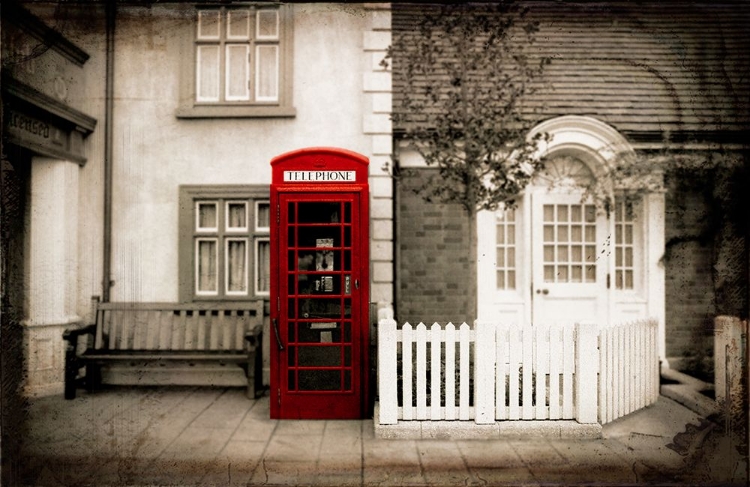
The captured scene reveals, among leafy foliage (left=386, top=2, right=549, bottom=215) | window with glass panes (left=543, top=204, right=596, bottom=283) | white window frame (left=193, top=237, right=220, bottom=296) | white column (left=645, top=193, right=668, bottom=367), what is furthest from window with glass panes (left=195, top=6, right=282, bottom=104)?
white column (left=645, top=193, right=668, bottom=367)

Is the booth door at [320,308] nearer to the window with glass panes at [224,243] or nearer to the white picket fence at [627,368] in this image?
the window with glass panes at [224,243]

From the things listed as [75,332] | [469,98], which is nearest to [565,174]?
[469,98]

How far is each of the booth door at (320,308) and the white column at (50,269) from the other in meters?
2.91

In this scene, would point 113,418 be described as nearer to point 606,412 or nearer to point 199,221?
point 199,221

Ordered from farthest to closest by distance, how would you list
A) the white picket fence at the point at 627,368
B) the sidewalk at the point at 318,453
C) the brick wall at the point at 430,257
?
the brick wall at the point at 430,257
the white picket fence at the point at 627,368
the sidewalk at the point at 318,453

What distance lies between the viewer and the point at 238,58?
6191 millimetres

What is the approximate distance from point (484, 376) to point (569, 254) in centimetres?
306

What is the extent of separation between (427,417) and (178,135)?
444 cm

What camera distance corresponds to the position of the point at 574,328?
15.3 ft

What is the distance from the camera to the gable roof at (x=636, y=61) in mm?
6301

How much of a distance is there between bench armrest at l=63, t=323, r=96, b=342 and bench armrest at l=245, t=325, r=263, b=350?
195 cm

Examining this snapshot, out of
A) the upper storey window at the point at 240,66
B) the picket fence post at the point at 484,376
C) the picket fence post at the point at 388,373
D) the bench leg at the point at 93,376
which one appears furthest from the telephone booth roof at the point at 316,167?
the bench leg at the point at 93,376

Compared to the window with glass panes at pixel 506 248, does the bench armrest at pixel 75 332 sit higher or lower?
lower

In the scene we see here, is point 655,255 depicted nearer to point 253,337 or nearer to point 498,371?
point 498,371
